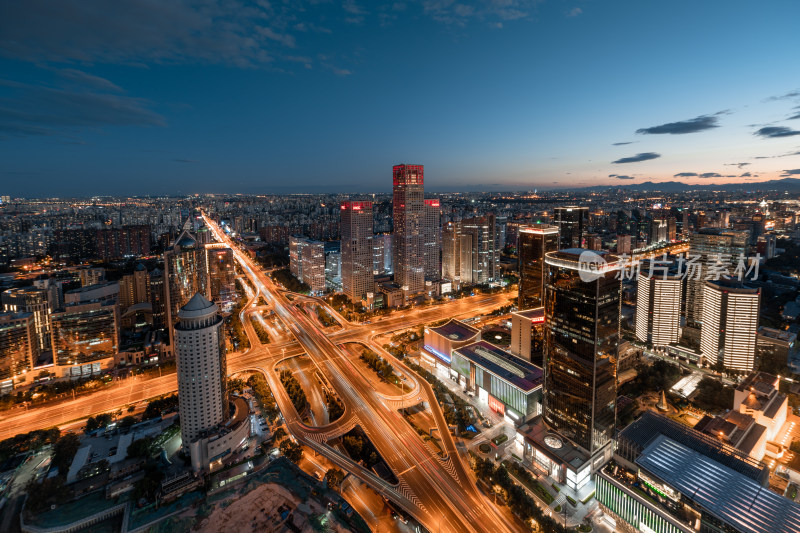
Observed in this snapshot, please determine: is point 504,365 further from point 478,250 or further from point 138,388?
point 478,250

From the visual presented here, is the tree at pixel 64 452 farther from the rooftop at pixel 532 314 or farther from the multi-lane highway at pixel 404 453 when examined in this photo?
the rooftop at pixel 532 314

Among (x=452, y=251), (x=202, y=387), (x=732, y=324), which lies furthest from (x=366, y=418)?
(x=452, y=251)

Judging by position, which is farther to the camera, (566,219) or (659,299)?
(566,219)

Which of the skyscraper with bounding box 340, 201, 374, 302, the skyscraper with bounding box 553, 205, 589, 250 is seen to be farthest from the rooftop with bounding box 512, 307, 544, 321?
the skyscraper with bounding box 340, 201, 374, 302

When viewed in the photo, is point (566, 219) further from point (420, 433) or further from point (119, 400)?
point (119, 400)

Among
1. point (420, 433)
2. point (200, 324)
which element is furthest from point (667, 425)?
point (200, 324)

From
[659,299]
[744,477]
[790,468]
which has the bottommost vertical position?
[790,468]
